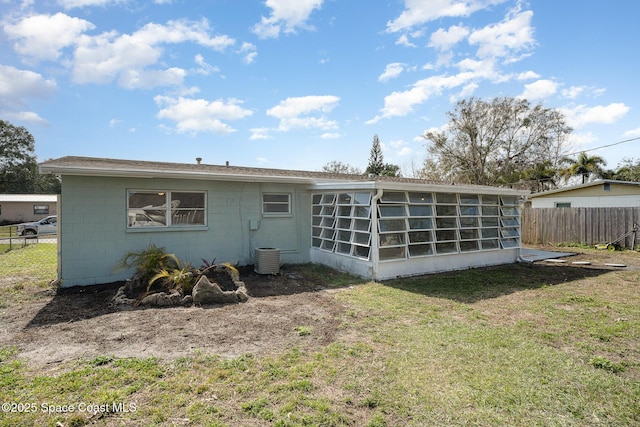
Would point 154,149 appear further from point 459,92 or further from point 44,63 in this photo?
point 459,92

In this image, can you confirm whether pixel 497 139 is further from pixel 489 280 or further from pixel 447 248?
pixel 489 280

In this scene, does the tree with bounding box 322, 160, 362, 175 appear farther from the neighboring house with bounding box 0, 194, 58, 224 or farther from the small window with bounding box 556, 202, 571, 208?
the neighboring house with bounding box 0, 194, 58, 224

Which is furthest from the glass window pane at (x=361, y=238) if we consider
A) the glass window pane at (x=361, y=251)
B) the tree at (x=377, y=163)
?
the tree at (x=377, y=163)

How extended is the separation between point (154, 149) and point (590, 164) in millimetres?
31802

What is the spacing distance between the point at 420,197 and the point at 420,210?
338 mm

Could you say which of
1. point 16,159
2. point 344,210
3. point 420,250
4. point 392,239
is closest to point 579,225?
point 420,250

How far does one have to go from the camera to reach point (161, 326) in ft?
15.4

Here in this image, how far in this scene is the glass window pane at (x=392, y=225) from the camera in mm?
7480

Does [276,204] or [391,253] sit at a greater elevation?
[276,204]

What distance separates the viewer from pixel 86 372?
3271 mm

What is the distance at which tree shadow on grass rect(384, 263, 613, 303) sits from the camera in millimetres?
6500

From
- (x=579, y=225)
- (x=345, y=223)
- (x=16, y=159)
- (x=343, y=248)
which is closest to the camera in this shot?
(x=345, y=223)

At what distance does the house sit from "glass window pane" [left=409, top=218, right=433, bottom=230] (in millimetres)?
26

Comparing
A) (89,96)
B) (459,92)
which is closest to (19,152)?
(89,96)
